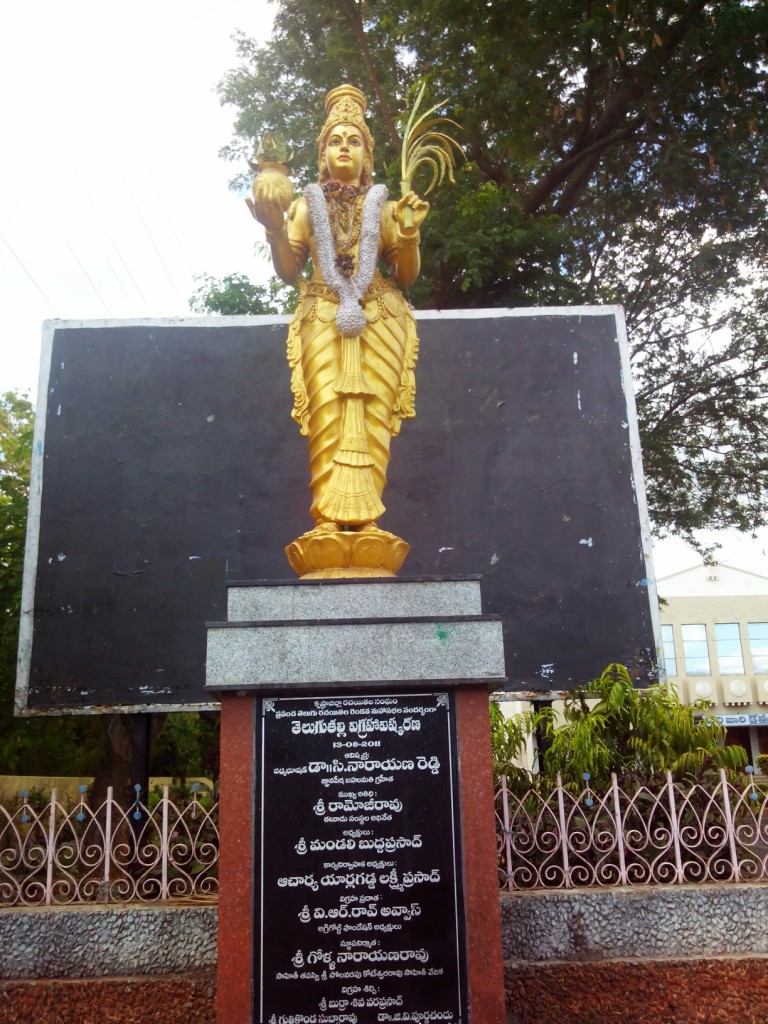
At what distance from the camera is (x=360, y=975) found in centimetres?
412

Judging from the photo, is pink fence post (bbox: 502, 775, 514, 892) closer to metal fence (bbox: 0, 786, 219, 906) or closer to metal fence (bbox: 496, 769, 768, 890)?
metal fence (bbox: 496, 769, 768, 890)

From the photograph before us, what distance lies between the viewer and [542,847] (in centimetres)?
526

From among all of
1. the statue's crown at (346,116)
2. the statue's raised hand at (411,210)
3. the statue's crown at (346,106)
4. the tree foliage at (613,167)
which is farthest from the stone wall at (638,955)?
the tree foliage at (613,167)

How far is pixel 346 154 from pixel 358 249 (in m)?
0.66

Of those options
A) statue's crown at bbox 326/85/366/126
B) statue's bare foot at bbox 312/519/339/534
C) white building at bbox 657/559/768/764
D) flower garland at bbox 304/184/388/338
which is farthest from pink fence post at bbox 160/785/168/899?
white building at bbox 657/559/768/764

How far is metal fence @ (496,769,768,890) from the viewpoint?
5.10 m

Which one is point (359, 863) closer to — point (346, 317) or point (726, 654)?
point (346, 317)

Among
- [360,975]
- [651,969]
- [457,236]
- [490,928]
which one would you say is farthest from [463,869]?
[457,236]

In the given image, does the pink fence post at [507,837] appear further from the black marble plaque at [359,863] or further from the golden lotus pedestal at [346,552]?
the golden lotus pedestal at [346,552]

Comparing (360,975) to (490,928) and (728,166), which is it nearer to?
(490,928)

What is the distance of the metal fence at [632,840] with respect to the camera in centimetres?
510

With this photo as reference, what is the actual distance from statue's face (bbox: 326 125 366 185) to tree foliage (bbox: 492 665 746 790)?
12.4 feet

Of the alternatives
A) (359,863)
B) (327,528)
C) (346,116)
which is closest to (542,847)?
(359,863)

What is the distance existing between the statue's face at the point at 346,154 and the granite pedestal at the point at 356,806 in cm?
288
